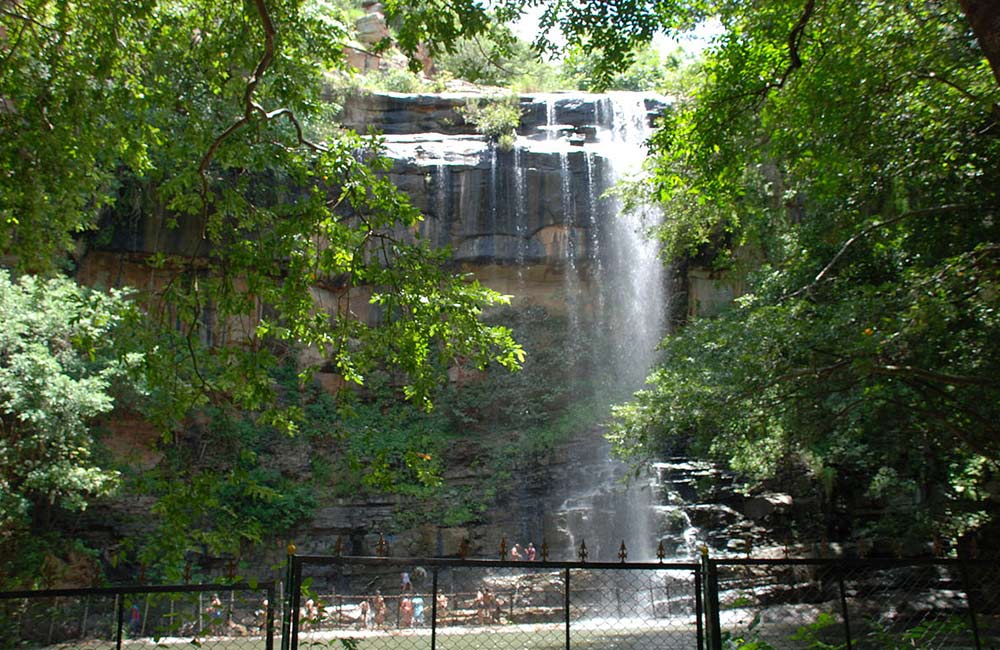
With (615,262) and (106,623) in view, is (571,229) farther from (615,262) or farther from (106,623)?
(106,623)

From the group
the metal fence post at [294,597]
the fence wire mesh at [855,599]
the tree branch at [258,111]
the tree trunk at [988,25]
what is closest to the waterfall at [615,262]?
the fence wire mesh at [855,599]

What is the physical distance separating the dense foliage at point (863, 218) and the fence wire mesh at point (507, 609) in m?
2.93

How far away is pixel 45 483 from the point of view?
12.4 meters

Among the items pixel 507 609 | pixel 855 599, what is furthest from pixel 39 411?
pixel 855 599

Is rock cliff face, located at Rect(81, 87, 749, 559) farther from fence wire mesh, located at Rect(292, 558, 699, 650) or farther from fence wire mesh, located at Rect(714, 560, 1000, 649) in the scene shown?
fence wire mesh, located at Rect(714, 560, 1000, 649)

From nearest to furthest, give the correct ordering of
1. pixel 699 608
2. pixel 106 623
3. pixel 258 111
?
pixel 699 608, pixel 258 111, pixel 106 623

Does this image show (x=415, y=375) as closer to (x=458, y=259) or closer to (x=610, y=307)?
(x=458, y=259)

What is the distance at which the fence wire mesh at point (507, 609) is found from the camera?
379 inches

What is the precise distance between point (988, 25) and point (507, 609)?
1213cm

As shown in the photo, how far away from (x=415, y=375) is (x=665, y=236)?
10076 millimetres

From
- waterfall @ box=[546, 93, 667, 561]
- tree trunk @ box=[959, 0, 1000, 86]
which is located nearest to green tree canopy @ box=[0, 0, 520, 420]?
tree trunk @ box=[959, 0, 1000, 86]

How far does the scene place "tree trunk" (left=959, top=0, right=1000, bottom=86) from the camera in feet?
12.8

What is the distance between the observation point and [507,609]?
13.8m

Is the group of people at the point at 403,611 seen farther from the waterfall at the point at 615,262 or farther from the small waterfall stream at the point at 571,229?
the waterfall at the point at 615,262
